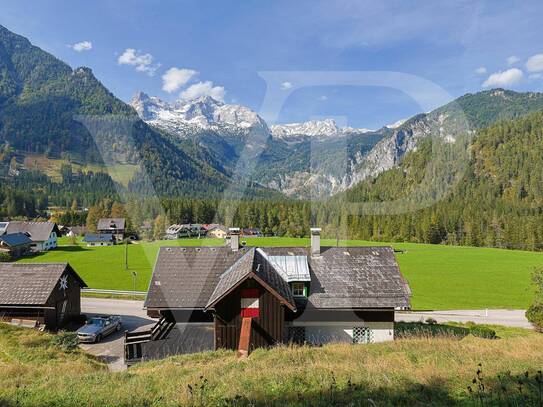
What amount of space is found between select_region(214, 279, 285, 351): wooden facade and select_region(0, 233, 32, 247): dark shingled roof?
7658 cm

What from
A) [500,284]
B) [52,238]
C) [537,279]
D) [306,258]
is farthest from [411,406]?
[52,238]

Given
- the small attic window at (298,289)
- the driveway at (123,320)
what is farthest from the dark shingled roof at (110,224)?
the small attic window at (298,289)

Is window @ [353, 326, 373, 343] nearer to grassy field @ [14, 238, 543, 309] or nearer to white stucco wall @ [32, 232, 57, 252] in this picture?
grassy field @ [14, 238, 543, 309]

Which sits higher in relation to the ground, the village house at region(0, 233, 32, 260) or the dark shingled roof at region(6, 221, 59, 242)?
the dark shingled roof at region(6, 221, 59, 242)

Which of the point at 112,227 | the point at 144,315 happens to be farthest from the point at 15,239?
the point at 144,315

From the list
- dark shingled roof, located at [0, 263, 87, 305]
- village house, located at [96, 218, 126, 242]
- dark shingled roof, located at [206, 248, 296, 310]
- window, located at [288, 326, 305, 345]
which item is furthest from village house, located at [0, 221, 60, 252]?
window, located at [288, 326, 305, 345]

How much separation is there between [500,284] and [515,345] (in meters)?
47.4

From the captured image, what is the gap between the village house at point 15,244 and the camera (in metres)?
75.1

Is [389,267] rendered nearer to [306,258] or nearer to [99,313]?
[306,258]

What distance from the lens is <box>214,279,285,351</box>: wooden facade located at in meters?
18.4

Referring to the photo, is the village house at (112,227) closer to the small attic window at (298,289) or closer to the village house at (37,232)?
the village house at (37,232)

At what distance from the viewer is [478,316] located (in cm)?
3647

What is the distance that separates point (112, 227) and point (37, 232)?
87.1 feet

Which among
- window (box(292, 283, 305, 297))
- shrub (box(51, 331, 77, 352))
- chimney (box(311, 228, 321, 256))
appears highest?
chimney (box(311, 228, 321, 256))
